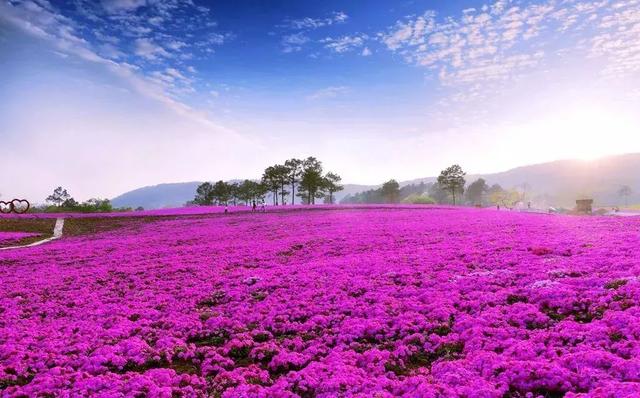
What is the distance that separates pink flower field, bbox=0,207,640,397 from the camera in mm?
10703

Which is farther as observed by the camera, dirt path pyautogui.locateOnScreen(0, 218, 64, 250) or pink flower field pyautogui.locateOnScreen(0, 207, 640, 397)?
dirt path pyautogui.locateOnScreen(0, 218, 64, 250)

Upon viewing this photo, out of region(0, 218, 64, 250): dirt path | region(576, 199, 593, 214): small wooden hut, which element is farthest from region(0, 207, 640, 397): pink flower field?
region(576, 199, 593, 214): small wooden hut

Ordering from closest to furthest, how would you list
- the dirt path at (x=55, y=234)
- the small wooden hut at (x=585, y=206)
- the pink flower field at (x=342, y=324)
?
the pink flower field at (x=342, y=324), the dirt path at (x=55, y=234), the small wooden hut at (x=585, y=206)

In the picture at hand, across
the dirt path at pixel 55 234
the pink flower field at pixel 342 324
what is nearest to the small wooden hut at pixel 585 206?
the pink flower field at pixel 342 324

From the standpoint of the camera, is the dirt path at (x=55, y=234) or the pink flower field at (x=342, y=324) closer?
the pink flower field at (x=342, y=324)

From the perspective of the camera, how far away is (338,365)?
11805 millimetres

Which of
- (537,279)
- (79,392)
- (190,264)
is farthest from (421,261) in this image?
(79,392)

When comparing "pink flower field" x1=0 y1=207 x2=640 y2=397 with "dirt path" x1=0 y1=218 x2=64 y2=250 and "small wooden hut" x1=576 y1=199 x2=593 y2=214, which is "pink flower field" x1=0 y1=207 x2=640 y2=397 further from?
"small wooden hut" x1=576 y1=199 x2=593 y2=214

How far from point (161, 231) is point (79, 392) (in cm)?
4300

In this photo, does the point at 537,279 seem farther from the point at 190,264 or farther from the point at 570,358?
the point at 190,264

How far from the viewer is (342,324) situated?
15.3 m

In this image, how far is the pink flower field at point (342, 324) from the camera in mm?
10703

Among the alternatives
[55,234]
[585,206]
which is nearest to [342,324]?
[55,234]

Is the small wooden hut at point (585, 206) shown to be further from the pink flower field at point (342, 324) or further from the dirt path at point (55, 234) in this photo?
the dirt path at point (55, 234)
